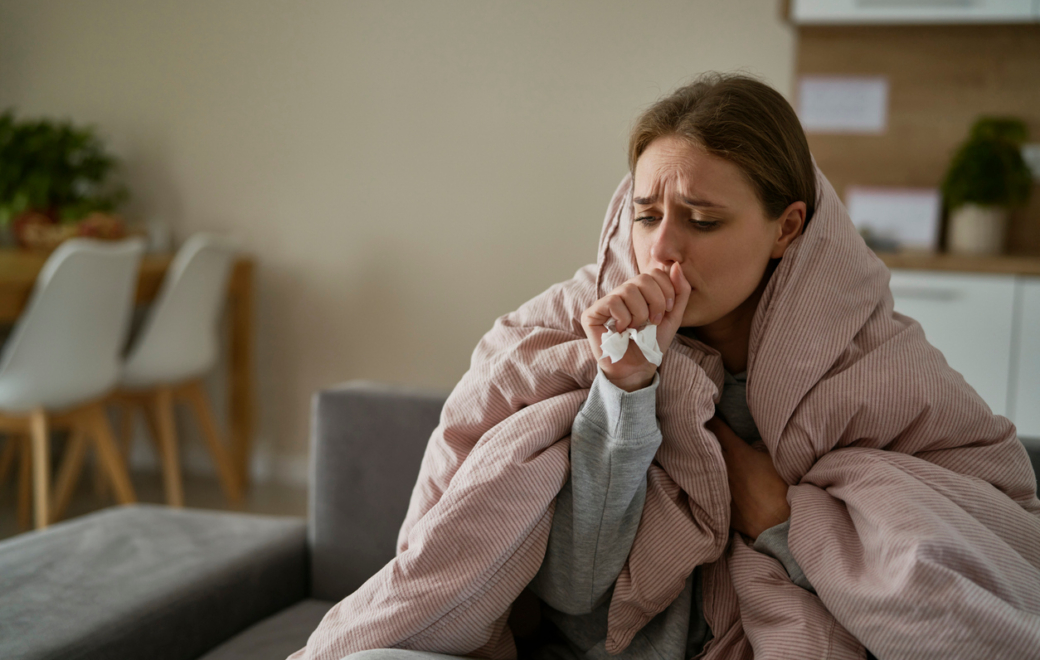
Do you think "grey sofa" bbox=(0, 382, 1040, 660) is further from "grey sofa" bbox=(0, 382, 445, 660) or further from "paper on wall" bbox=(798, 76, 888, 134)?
"paper on wall" bbox=(798, 76, 888, 134)

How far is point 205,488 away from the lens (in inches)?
135

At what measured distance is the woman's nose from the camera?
1.03m

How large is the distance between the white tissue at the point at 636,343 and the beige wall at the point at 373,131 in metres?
2.21

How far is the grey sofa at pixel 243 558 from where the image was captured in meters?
1.24

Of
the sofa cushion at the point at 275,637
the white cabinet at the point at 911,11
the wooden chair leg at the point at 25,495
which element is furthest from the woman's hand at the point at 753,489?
the wooden chair leg at the point at 25,495

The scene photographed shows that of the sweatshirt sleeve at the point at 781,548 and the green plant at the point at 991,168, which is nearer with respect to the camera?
the sweatshirt sleeve at the point at 781,548

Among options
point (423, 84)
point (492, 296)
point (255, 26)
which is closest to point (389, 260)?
point (492, 296)

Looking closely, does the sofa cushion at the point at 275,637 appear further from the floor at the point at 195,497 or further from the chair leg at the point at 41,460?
the floor at the point at 195,497

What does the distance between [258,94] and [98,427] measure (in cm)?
145

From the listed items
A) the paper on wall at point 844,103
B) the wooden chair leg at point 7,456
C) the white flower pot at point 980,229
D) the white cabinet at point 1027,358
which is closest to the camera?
the white cabinet at point 1027,358

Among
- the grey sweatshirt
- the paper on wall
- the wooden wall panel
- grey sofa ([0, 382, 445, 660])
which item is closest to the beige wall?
the paper on wall

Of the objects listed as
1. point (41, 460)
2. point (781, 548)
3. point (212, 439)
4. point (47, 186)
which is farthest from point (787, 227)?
point (47, 186)

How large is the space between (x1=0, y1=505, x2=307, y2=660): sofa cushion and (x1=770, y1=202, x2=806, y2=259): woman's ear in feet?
3.09

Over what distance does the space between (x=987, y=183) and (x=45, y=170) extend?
3.26 metres
